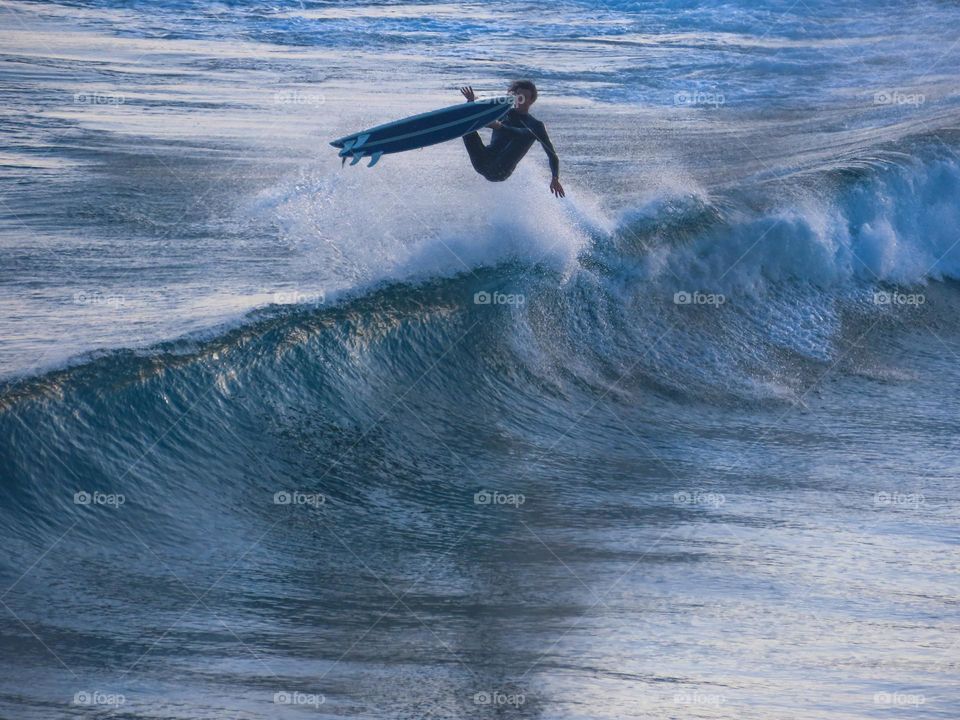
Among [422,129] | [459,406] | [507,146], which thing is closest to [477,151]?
[507,146]

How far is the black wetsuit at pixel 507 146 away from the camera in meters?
A: 11.1

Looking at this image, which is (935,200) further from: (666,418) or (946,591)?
(946,591)

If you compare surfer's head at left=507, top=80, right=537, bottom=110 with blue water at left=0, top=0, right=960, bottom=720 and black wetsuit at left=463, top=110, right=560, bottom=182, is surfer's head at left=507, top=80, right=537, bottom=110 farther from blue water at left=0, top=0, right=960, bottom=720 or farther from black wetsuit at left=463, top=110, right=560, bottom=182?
blue water at left=0, top=0, right=960, bottom=720

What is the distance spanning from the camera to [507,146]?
1123 cm

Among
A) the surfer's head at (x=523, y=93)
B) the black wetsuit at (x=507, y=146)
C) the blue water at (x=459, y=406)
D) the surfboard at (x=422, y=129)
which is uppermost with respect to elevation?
the surfer's head at (x=523, y=93)

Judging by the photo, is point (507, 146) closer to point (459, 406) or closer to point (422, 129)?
point (422, 129)

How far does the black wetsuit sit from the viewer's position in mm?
11055

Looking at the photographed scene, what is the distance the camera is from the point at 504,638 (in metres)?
6.67

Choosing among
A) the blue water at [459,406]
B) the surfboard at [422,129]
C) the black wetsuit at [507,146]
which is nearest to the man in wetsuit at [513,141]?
the black wetsuit at [507,146]

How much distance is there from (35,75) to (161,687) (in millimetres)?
13715

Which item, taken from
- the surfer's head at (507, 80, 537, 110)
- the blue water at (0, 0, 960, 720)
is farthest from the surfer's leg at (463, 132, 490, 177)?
the blue water at (0, 0, 960, 720)

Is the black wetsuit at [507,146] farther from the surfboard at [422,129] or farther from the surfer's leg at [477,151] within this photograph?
the surfboard at [422,129]

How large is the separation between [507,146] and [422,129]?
0.92 metres

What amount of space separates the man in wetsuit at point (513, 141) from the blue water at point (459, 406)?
0.97 m
